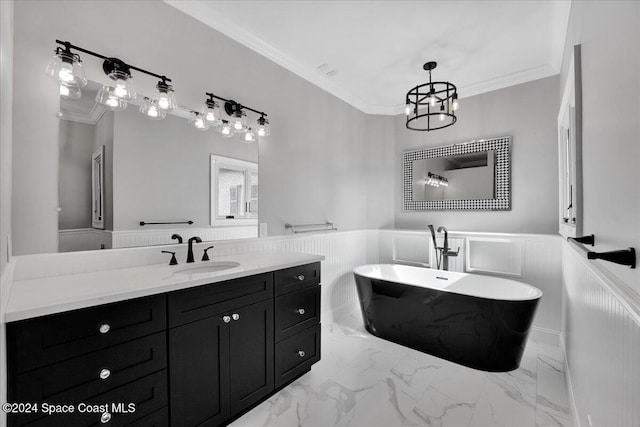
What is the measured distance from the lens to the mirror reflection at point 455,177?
3.13 meters

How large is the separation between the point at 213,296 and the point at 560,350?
305cm

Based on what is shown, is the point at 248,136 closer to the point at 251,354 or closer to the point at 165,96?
the point at 165,96

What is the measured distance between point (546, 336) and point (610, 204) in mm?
2431

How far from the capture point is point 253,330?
1697 mm

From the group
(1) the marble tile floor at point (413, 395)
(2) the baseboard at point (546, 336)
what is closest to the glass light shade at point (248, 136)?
(1) the marble tile floor at point (413, 395)

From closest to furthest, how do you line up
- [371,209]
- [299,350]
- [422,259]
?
[299,350], [422,259], [371,209]

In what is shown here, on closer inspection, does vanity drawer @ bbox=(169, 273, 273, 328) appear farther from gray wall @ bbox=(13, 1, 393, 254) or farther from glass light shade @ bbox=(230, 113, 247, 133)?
glass light shade @ bbox=(230, 113, 247, 133)

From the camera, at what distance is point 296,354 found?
2.00 meters

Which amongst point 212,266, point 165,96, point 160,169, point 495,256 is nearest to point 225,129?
point 165,96

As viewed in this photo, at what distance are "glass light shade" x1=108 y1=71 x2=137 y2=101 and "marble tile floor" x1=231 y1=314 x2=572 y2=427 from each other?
2.08 metres

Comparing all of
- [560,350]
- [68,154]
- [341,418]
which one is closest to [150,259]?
[68,154]

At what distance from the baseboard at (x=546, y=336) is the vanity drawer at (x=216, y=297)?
2.70 m

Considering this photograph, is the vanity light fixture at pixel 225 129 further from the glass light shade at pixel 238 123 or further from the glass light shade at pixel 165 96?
the glass light shade at pixel 165 96

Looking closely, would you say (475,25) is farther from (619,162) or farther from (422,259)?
(422,259)
